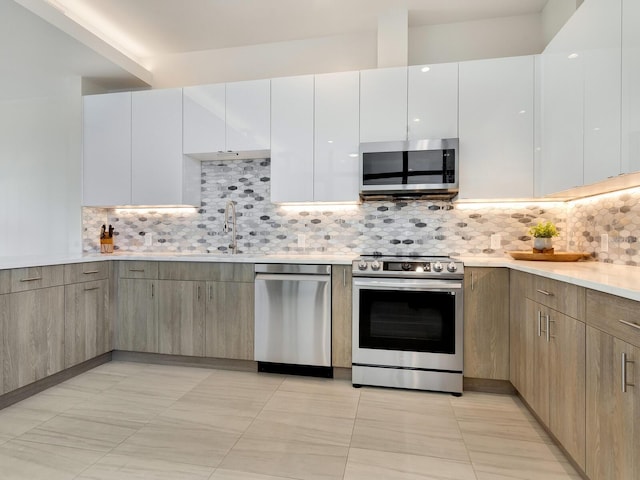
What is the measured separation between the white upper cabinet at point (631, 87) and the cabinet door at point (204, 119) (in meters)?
2.83

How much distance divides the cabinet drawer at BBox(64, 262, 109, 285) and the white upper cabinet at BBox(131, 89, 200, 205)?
729 millimetres

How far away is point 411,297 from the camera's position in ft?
8.79

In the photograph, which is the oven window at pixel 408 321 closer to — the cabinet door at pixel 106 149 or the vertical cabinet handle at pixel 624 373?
the vertical cabinet handle at pixel 624 373

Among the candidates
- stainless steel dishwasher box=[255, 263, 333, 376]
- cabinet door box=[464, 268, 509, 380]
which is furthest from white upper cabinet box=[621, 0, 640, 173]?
stainless steel dishwasher box=[255, 263, 333, 376]

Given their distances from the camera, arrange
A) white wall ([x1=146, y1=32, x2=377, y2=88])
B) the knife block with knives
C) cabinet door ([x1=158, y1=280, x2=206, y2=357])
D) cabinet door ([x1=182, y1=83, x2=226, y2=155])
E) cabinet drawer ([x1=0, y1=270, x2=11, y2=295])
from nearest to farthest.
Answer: cabinet drawer ([x1=0, y1=270, x2=11, y2=295])
cabinet door ([x1=158, y1=280, x2=206, y2=357])
cabinet door ([x1=182, y1=83, x2=226, y2=155])
white wall ([x1=146, y1=32, x2=377, y2=88])
the knife block with knives

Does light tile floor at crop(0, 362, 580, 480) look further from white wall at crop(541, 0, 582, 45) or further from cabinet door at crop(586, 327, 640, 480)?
white wall at crop(541, 0, 582, 45)

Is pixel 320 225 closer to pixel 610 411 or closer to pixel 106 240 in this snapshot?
pixel 106 240

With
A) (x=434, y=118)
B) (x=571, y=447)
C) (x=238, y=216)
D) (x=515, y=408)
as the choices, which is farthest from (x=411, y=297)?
(x=238, y=216)

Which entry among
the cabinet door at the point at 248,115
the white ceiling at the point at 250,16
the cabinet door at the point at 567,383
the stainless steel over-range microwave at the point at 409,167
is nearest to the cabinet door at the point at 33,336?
the cabinet door at the point at 248,115

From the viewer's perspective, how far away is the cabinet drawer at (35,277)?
94.2 inches

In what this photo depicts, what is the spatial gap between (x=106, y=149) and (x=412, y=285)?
3181 mm

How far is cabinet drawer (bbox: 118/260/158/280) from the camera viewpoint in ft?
10.5

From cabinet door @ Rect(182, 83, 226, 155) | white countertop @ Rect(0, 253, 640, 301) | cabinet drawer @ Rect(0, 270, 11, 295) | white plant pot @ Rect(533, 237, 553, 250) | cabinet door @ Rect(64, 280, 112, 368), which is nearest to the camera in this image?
white countertop @ Rect(0, 253, 640, 301)

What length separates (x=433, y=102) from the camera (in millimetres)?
2957
